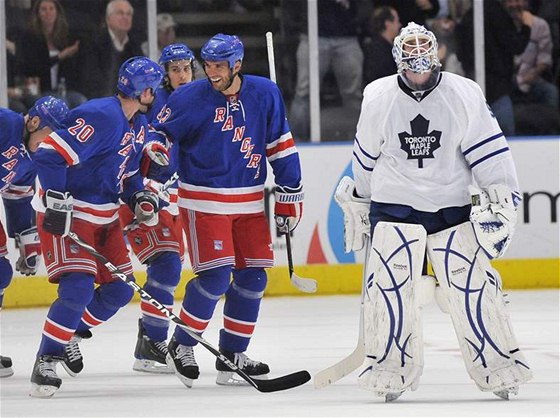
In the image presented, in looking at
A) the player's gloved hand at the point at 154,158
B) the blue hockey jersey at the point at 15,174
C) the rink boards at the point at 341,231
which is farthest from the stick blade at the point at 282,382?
the rink boards at the point at 341,231

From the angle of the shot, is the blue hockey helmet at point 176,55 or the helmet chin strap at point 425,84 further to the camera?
the blue hockey helmet at point 176,55

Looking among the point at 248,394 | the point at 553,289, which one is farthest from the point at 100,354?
the point at 553,289

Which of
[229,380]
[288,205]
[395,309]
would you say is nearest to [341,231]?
[288,205]

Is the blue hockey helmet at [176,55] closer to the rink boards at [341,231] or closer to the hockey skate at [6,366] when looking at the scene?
the hockey skate at [6,366]

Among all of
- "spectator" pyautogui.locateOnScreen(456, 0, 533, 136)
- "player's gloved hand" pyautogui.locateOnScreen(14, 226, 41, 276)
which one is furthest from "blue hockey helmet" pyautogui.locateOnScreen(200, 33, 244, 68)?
"spectator" pyautogui.locateOnScreen(456, 0, 533, 136)

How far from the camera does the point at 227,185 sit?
560cm

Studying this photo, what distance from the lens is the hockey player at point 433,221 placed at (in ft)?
16.3

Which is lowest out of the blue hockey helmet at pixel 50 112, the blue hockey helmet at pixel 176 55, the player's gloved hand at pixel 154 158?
the player's gloved hand at pixel 154 158

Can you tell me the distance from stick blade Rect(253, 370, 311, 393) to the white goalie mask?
3.84 ft

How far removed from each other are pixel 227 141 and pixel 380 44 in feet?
12.0

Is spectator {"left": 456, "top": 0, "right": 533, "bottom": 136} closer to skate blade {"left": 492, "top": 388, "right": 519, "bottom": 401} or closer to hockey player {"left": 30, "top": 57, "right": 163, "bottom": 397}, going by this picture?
hockey player {"left": 30, "top": 57, "right": 163, "bottom": 397}

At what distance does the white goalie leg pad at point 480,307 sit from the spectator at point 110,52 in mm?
4213

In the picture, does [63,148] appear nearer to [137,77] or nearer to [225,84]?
[137,77]

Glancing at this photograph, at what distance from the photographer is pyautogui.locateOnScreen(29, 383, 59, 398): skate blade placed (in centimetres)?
531
